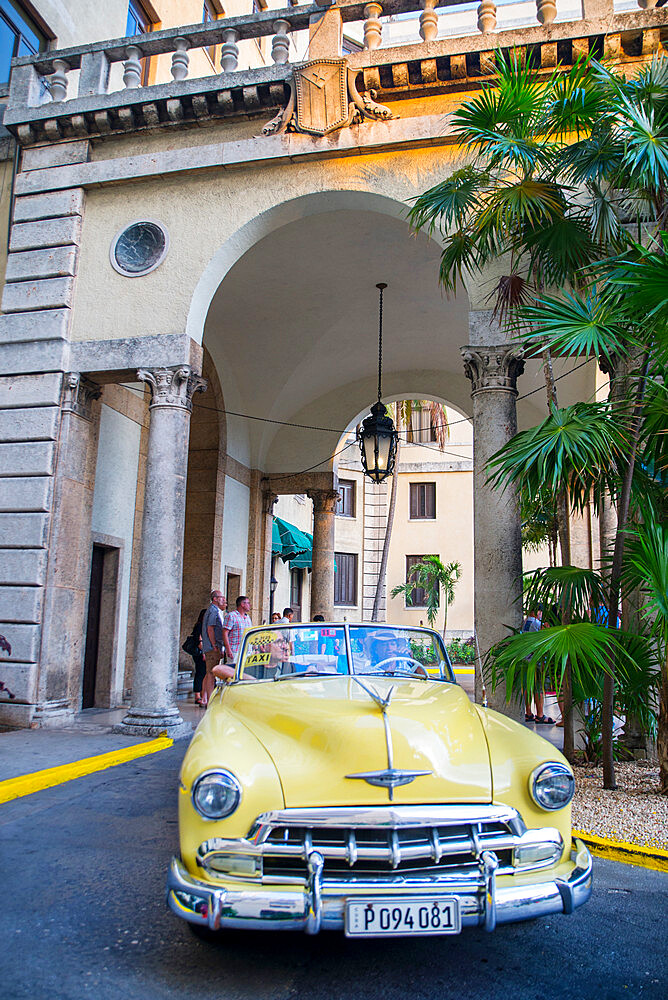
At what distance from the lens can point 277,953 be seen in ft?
10.2

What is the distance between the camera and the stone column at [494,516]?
24.7 ft

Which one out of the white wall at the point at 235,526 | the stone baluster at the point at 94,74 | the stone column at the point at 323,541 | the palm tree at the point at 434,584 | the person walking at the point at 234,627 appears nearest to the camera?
the stone baluster at the point at 94,74

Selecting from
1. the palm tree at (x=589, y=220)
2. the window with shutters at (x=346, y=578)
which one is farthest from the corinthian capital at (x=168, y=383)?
the window with shutters at (x=346, y=578)

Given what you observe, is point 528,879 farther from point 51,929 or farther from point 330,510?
point 330,510

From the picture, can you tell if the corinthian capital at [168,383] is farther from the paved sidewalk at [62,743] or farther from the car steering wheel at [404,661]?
the car steering wheel at [404,661]

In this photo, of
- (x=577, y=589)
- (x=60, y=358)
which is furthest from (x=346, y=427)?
(x=577, y=589)

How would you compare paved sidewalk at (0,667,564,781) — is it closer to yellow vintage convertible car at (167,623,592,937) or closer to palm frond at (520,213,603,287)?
yellow vintage convertible car at (167,623,592,937)

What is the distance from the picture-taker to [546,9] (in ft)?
27.8

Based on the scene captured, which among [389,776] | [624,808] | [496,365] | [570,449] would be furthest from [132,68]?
[624,808]

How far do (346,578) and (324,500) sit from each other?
13042mm

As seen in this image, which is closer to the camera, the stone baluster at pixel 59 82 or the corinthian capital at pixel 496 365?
the corinthian capital at pixel 496 365

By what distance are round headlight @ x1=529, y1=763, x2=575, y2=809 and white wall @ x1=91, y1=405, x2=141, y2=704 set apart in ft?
28.1

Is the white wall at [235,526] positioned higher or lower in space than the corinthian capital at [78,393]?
lower

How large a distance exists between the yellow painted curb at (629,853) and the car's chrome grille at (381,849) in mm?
1852
